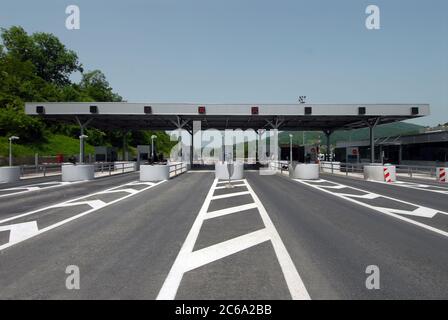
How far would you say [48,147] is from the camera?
2132 inches

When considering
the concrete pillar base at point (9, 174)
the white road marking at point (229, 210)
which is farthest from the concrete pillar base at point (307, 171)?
the concrete pillar base at point (9, 174)

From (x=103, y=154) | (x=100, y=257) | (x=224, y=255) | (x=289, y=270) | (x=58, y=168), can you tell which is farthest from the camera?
(x=103, y=154)

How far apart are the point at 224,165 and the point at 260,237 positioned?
16.8 metres

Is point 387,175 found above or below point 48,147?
below

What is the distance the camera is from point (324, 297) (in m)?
3.80

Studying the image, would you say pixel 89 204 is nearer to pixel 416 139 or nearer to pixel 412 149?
pixel 416 139

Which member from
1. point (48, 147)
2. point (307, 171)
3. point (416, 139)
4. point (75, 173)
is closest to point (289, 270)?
point (307, 171)

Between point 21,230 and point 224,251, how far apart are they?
4.88 meters

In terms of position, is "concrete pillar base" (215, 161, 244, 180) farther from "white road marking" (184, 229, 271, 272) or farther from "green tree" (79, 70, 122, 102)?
"green tree" (79, 70, 122, 102)

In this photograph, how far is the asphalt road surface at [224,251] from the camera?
13.3ft

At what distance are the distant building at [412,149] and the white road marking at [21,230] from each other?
40166 millimetres

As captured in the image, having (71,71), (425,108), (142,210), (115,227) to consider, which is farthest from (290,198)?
(71,71)

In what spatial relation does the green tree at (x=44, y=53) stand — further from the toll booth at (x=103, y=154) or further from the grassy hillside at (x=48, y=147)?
the toll booth at (x=103, y=154)

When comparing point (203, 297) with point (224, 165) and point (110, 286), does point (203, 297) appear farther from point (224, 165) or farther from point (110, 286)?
point (224, 165)
